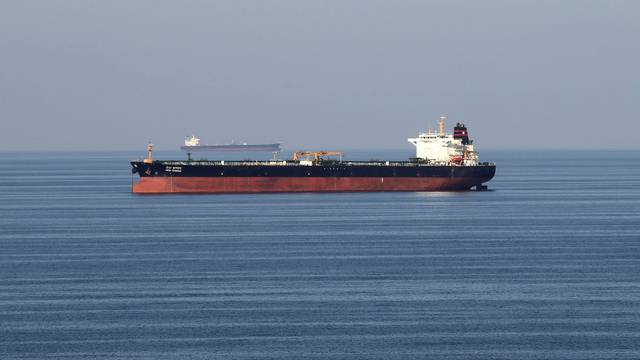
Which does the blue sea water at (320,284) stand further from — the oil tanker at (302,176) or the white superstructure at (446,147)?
the white superstructure at (446,147)

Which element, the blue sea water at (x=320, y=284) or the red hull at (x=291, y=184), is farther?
the red hull at (x=291, y=184)

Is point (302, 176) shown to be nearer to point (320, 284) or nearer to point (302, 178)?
point (302, 178)

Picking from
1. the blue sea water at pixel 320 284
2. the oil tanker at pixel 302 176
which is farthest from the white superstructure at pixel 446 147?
the blue sea water at pixel 320 284

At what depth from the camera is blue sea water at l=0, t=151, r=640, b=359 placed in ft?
127

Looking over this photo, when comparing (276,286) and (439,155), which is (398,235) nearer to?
(276,286)

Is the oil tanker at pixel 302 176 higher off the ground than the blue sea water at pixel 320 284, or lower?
higher

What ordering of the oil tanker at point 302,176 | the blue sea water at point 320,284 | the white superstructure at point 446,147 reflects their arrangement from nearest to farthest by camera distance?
the blue sea water at point 320,284
the oil tanker at point 302,176
the white superstructure at point 446,147

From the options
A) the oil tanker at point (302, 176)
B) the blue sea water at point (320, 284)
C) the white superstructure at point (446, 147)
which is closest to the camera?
the blue sea water at point (320, 284)

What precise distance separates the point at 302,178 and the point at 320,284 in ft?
205

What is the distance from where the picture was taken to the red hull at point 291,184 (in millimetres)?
110438

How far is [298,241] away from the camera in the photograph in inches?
2798

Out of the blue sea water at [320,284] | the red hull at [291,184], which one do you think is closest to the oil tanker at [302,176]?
the red hull at [291,184]

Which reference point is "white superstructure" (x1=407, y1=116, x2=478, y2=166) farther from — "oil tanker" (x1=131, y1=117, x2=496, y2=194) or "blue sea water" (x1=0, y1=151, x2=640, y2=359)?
"blue sea water" (x1=0, y1=151, x2=640, y2=359)

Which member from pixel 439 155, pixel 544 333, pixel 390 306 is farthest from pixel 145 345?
pixel 439 155
